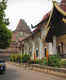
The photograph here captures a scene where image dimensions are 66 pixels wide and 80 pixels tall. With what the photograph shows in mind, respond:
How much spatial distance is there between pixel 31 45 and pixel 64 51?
62.8ft

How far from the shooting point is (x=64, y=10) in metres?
15.6

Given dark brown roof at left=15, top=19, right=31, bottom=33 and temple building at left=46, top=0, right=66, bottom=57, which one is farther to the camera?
dark brown roof at left=15, top=19, right=31, bottom=33

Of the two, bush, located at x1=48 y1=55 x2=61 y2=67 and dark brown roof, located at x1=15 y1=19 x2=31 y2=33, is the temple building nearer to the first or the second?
bush, located at x1=48 y1=55 x2=61 y2=67

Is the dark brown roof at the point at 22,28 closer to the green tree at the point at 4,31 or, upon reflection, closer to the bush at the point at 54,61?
the green tree at the point at 4,31

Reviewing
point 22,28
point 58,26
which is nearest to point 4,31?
point 58,26

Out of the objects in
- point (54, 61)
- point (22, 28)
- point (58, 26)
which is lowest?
point (54, 61)

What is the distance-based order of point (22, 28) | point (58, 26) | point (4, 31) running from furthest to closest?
point (22, 28) < point (4, 31) < point (58, 26)

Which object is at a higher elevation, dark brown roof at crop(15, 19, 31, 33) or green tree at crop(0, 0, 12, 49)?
dark brown roof at crop(15, 19, 31, 33)

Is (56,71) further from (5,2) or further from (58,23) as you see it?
(5,2)

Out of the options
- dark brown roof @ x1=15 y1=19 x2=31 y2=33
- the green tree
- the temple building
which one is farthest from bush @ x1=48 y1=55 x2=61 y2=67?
dark brown roof @ x1=15 y1=19 x2=31 y2=33

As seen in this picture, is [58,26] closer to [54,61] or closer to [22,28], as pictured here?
[54,61]

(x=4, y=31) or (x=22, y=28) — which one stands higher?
(x=22, y=28)

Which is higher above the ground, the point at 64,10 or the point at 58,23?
the point at 64,10

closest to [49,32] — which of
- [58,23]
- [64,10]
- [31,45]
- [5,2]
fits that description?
[58,23]
